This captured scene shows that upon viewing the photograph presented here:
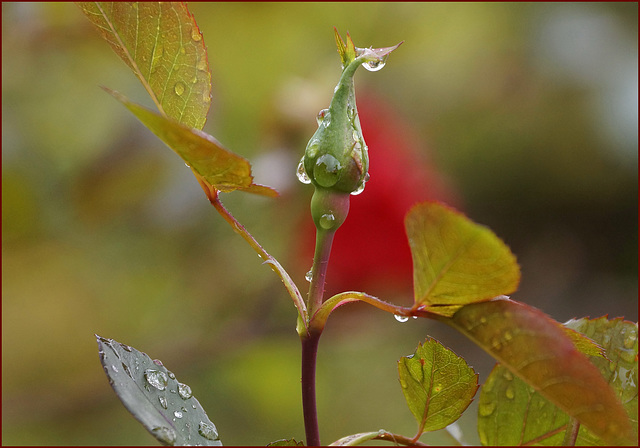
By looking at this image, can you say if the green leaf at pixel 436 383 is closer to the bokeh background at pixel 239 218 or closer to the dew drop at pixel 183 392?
the dew drop at pixel 183 392

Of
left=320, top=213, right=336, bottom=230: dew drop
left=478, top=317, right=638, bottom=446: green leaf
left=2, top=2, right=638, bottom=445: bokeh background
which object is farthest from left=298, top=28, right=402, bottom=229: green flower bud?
left=2, top=2, right=638, bottom=445: bokeh background

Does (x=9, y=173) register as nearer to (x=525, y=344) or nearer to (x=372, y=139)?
(x=372, y=139)

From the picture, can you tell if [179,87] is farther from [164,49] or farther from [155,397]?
[155,397]

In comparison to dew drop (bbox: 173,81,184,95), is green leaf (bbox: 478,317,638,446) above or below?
below

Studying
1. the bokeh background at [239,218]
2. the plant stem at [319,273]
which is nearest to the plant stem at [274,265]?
the plant stem at [319,273]

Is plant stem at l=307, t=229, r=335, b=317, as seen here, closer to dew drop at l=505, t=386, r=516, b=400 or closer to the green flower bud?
the green flower bud

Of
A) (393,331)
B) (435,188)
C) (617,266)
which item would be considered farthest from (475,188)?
(435,188)
